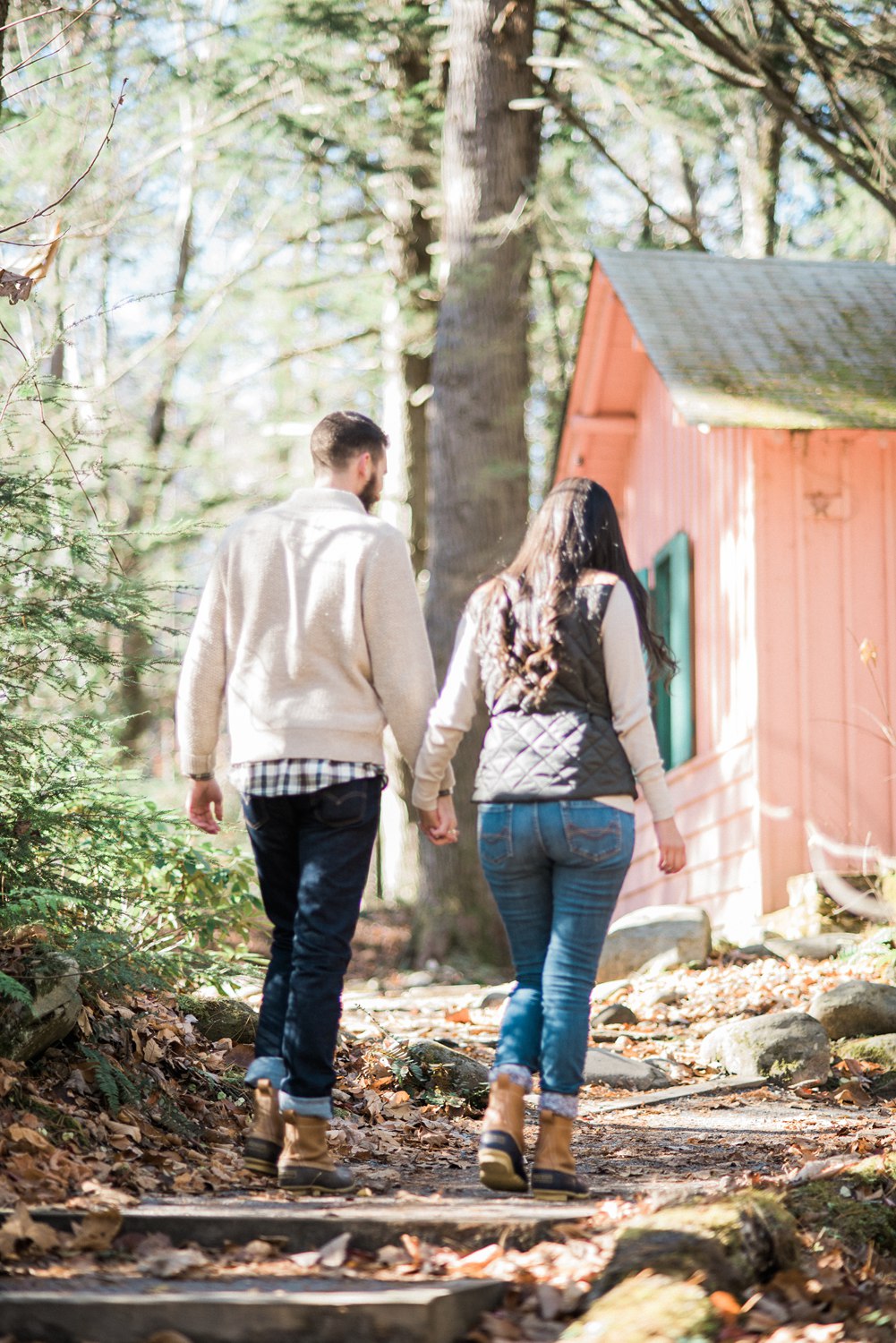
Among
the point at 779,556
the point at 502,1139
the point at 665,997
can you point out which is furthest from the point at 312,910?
the point at 779,556

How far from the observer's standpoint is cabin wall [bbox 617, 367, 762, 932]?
1073cm

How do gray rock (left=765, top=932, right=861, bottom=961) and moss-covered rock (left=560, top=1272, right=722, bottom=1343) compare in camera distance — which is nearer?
moss-covered rock (left=560, top=1272, right=722, bottom=1343)

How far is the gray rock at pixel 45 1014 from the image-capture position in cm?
462

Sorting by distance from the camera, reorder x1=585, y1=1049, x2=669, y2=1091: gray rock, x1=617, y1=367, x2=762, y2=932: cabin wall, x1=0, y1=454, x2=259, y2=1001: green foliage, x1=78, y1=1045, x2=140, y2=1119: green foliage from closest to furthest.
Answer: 1. x1=78, y1=1045, x2=140, y2=1119: green foliage
2. x1=0, y1=454, x2=259, y2=1001: green foliage
3. x1=585, y1=1049, x2=669, y2=1091: gray rock
4. x1=617, y1=367, x2=762, y2=932: cabin wall

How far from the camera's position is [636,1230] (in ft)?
11.6

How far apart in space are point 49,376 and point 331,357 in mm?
→ 15345

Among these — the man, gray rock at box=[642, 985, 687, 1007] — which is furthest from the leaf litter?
gray rock at box=[642, 985, 687, 1007]

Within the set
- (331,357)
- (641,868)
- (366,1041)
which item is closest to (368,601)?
(366,1041)

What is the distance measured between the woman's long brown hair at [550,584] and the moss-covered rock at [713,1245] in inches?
57.5

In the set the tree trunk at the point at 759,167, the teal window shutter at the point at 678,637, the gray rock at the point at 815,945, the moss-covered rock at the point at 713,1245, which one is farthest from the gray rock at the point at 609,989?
the tree trunk at the point at 759,167

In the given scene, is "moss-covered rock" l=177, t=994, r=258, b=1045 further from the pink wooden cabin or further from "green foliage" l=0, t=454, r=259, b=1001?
the pink wooden cabin

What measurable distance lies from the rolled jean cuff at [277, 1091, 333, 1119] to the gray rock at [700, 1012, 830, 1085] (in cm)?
353

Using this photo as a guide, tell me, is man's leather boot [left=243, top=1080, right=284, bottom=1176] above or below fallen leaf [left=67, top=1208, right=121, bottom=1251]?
above

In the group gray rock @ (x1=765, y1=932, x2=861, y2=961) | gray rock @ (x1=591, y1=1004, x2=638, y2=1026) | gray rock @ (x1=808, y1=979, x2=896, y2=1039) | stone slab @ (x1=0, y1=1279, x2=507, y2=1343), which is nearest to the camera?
stone slab @ (x1=0, y1=1279, x2=507, y2=1343)
